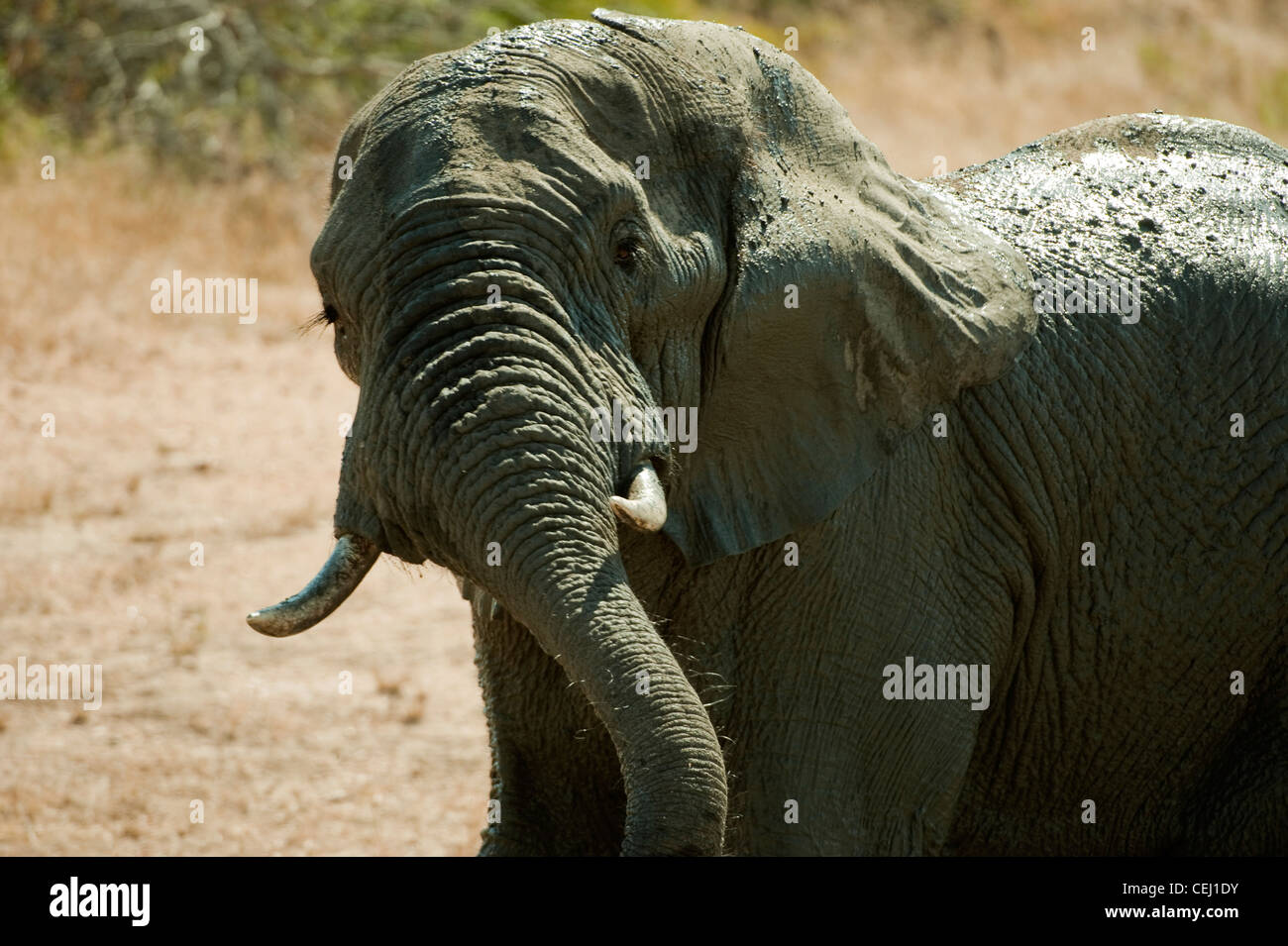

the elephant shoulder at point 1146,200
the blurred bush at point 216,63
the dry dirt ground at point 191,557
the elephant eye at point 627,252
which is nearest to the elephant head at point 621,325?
the elephant eye at point 627,252

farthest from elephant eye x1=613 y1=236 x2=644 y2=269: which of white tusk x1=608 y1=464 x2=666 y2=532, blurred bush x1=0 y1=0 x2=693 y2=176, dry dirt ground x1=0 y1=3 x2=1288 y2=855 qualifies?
blurred bush x1=0 y1=0 x2=693 y2=176

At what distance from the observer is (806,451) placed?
378cm

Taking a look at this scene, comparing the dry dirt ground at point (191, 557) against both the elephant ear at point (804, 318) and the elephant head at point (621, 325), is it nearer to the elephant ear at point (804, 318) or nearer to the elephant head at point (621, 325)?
the elephant ear at point (804, 318)

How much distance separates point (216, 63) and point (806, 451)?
12028 millimetres

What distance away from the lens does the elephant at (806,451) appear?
3.19 m

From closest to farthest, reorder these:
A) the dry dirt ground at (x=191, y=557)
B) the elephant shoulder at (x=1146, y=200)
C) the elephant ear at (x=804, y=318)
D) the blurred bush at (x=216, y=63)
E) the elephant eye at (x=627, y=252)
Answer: the elephant eye at (x=627, y=252), the elephant ear at (x=804, y=318), the elephant shoulder at (x=1146, y=200), the dry dirt ground at (x=191, y=557), the blurred bush at (x=216, y=63)

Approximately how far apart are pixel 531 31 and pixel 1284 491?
2137 mm

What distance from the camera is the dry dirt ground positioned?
6613mm

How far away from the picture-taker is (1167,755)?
4527mm

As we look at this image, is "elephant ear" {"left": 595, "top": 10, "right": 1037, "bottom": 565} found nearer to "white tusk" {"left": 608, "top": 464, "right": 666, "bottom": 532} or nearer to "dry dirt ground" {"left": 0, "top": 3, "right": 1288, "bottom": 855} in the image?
"white tusk" {"left": 608, "top": 464, "right": 666, "bottom": 532}

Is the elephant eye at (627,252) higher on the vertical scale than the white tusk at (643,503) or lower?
higher

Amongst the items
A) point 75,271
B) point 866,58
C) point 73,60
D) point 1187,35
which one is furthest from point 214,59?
point 1187,35

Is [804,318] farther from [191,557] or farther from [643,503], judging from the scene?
[191,557]

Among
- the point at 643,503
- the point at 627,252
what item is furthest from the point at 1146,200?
the point at 643,503
